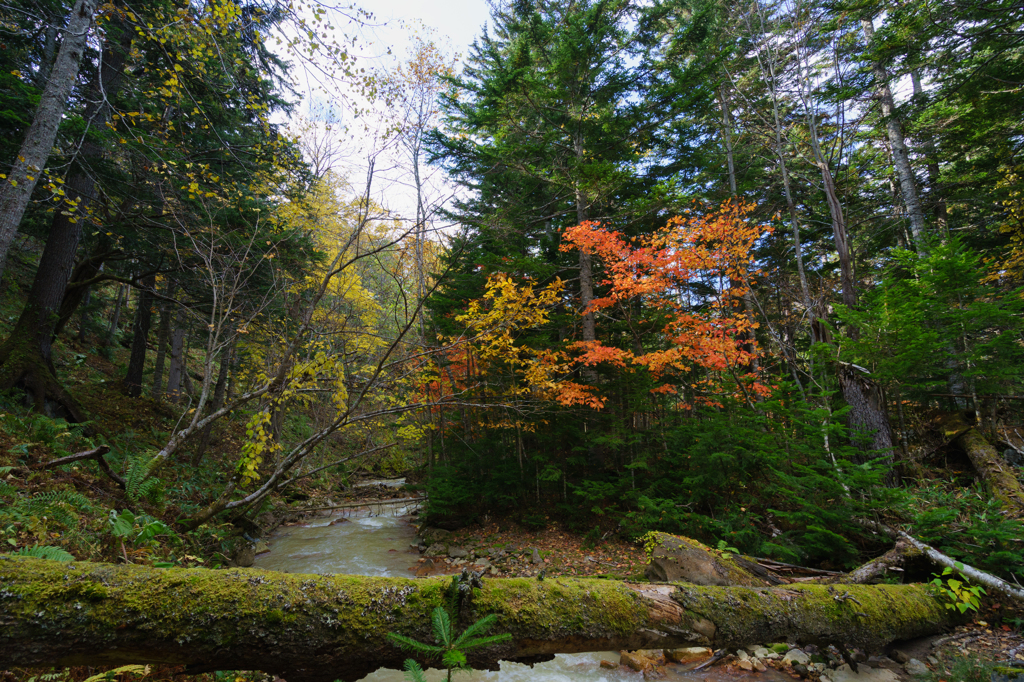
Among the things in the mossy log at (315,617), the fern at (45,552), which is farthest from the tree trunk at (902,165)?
the fern at (45,552)

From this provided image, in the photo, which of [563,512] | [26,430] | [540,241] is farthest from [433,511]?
[540,241]

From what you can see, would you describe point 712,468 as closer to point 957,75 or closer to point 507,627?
point 507,627

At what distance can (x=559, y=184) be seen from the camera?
1030 centimetres

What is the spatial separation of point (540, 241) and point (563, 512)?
7.61 meters

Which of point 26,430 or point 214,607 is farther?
point 26,430

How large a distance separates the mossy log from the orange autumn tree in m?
5.16

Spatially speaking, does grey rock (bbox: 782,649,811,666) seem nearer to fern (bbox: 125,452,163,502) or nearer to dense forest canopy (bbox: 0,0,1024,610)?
dense forest canopy (bbox: 0,0,1024,610)

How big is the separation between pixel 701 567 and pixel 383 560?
233 inches

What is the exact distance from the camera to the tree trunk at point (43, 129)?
5.17 m

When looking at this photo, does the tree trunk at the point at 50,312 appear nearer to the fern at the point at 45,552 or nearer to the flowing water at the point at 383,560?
the flowing water at the point at 383,560

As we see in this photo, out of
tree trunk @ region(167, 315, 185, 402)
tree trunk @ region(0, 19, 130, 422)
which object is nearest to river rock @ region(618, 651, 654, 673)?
tree trunk @ region(0, 19, 130, 422)

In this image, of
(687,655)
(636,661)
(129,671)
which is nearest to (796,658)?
(687,655)

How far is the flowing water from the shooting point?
13.4ft

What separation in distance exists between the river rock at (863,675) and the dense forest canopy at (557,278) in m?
1.42
